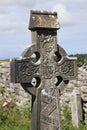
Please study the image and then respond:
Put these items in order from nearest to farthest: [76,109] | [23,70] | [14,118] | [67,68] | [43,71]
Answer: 1. [23,70]
2. [43,71]
3. [67,68]
4. [76,109]
5. [14,118]

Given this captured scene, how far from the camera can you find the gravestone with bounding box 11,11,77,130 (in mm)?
8117

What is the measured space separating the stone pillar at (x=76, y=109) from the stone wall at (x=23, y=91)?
0.38 feet

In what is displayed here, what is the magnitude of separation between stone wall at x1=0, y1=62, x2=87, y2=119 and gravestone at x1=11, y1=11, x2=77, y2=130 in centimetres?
139

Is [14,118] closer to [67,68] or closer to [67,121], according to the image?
[67,121]

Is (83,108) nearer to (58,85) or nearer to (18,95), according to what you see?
(58,85)

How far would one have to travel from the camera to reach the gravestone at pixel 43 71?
320 inches

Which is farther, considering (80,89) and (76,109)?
(80,89)

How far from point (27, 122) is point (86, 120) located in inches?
55.1

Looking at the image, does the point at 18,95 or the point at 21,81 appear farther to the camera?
the point at 18,95

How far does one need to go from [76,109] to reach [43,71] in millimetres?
3172

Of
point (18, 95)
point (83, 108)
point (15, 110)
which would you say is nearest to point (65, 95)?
point (83, 108)

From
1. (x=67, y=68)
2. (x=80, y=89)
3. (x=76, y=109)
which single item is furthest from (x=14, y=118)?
(x=67, y=68)

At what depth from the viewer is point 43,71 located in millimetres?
8281

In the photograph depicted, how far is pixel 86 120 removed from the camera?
11.2 metres
